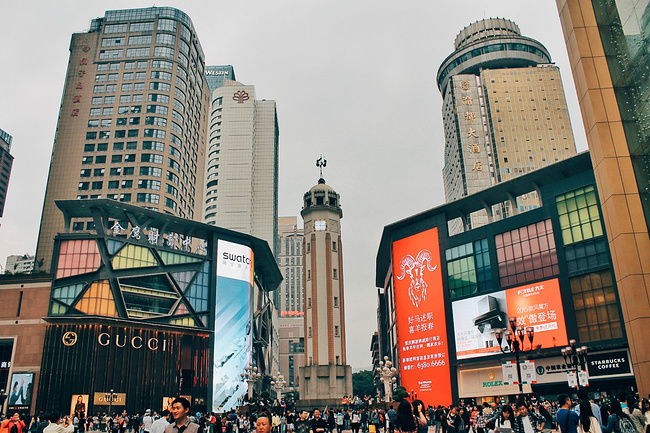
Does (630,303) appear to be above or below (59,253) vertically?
below

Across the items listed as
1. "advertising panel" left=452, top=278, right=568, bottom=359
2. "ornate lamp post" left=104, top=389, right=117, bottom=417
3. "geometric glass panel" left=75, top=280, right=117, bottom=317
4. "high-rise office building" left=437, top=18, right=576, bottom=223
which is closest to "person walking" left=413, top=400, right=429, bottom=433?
"advertising panel" left=452, top=278, right=568, bottom=359

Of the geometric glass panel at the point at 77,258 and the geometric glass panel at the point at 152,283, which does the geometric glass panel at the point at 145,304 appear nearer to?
the geometric glass panel at the point at 152,283

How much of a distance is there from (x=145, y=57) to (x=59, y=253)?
156 feet

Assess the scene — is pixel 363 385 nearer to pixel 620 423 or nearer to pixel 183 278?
A: pixel 183 278

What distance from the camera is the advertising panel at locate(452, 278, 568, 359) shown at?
46125 mm

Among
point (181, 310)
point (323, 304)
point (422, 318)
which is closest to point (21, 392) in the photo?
point (181, 310)

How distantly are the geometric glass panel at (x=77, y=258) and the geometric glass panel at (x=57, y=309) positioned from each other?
2.96 m

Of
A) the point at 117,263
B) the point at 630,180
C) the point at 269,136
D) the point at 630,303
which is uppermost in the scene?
the point at 269,136

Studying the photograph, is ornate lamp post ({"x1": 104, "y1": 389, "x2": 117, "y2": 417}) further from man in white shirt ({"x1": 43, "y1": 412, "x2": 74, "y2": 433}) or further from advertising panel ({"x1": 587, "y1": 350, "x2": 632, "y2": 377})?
advertising panel ({"x1": 587, "y1": 350, "x2": 632, "y2": 377})

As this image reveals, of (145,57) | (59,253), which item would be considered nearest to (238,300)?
(59,253)

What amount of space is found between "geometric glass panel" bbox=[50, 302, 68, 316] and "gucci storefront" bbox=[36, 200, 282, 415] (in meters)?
0.09

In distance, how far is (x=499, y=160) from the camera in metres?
103

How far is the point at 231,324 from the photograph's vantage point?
64750mm

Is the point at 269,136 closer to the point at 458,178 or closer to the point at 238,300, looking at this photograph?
the point at 458,178
